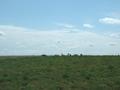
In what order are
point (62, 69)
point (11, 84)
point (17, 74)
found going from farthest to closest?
point (62, 69) → point (17, 74) → point (11, 84)

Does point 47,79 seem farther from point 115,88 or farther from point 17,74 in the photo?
point 115,88

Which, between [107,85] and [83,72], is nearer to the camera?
[107,85]

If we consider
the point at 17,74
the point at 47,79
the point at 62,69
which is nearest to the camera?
the point at 47,79

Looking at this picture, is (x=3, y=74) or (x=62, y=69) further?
(x=62, y=69)

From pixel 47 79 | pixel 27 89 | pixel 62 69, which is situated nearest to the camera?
pixel 27 89

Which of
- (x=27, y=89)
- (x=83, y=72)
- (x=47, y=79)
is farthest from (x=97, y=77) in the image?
(x=27, y=89)

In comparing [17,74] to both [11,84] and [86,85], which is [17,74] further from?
[86,85]

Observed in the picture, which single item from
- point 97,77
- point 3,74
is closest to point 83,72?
point 97,77

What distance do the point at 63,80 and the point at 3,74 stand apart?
6106 mm

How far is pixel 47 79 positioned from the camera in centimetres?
2530

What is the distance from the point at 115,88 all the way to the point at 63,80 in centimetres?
435

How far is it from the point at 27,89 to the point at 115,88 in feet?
21.6

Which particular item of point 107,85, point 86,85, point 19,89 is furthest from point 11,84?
point 107,85

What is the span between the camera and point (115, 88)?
23.0 metres
